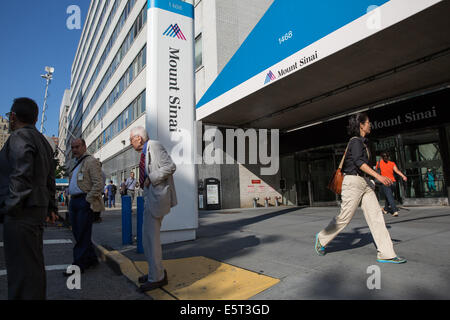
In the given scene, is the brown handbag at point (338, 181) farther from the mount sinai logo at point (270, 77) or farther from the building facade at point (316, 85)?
the mount sinai logo at point (270, 77)

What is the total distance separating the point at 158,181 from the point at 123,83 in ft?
72.8

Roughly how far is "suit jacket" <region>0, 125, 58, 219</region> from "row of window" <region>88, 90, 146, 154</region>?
1615 cm

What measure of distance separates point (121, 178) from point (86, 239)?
782 inches

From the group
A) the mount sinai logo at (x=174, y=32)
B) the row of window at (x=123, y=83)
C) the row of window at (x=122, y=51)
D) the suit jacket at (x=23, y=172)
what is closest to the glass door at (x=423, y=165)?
the mount sinai logo at (x=174, y=32)

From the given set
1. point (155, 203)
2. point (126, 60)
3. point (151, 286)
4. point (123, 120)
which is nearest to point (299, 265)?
point (151, 286)

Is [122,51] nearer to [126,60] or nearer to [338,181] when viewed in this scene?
[126,60]

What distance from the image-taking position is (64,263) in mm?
4445

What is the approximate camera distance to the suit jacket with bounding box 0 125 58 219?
2.05 metres

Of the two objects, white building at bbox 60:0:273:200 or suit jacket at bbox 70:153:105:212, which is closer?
suit jacket at bbox 70:153:105:212

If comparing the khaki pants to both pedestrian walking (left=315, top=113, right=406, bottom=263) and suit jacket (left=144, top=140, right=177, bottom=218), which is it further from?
suit jacket (left=144, top=140, right=177, bottom=218)

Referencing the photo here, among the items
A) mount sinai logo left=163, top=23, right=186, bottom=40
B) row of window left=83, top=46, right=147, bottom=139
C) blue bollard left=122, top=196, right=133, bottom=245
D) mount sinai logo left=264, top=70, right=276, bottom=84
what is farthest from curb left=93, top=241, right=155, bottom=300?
row of window left=83, top=46, right=147, bottom=139

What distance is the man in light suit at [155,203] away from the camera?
292cm

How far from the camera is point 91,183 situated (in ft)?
13.3

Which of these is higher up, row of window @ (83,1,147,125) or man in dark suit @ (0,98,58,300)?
row of window @ (83,1,147,125)
